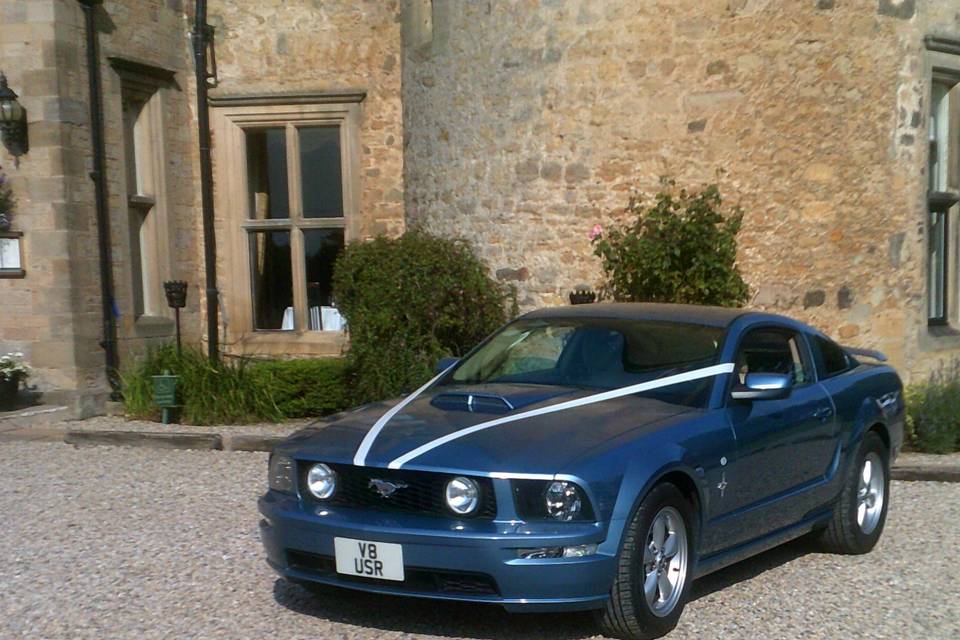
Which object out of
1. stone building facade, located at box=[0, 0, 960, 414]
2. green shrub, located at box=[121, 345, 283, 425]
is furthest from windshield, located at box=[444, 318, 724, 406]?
green shrub, located at box=[121, 345, 283, 425]

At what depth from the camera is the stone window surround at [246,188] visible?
42.8 feet

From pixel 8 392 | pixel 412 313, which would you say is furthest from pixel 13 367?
pixel 412 313

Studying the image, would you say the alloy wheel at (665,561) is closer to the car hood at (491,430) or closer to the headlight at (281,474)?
the car hood at (491,430)

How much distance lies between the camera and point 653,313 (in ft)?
20.7

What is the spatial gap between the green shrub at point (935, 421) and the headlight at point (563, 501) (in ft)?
19.9

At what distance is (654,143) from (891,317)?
9.26 ft

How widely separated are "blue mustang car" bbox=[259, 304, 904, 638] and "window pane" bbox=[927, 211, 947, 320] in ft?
19.8

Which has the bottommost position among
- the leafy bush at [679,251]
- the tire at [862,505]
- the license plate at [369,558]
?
the tire at [862,505]

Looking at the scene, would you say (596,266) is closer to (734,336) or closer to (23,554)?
(734,336)

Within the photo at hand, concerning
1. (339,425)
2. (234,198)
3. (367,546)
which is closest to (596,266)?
(234,198)

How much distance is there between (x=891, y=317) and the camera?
1092cm

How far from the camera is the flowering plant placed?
436 inches

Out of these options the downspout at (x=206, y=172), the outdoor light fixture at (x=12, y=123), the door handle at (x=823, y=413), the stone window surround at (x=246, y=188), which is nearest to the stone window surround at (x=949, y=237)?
the door handle at (x=823, y=413)

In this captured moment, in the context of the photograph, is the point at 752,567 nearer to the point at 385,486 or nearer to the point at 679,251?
the point at 385,486
